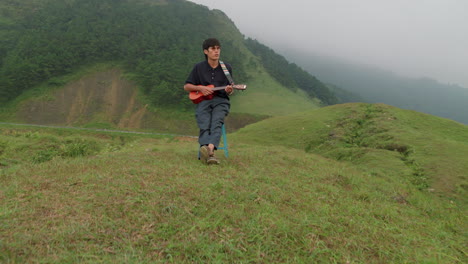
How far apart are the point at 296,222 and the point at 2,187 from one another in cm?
438

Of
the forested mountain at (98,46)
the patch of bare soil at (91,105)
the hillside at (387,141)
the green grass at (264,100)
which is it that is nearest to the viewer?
the hillside at (387,141)

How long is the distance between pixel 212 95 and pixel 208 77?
497mm

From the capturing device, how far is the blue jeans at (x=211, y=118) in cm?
596

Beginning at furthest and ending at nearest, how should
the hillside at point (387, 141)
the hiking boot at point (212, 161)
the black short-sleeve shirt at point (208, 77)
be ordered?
the hillside at point (387, 141) < the black short-sleeve shirt at point (208, 77) < the hiking boot at point (212, 161)

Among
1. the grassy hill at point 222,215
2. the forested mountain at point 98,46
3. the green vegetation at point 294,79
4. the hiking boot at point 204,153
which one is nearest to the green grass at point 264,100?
the forested mountain at point 98,46

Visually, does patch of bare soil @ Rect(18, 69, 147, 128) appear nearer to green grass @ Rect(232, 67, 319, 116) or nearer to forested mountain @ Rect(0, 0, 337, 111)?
forested mountain @ Rect(0, 0, 337, 111)

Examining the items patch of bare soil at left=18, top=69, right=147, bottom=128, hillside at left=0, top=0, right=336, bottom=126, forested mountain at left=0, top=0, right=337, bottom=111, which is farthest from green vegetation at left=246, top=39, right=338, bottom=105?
patch of bare soil at left=18, top=69, right=147, bottom=128

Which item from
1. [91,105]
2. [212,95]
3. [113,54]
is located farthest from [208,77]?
[113,54]

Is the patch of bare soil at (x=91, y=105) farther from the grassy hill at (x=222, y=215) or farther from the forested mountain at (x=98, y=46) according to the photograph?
the grassy hill at (x=222, y=215)

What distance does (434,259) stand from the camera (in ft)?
8.52

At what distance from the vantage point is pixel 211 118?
6.32 metres

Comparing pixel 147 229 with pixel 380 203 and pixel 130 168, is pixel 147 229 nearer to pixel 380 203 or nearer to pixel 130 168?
pixel 130 168

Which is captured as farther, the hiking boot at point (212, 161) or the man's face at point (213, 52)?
the man's face at point (213, 52)

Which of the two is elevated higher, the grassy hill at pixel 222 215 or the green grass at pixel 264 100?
the grassy hill at pixel 222 215
